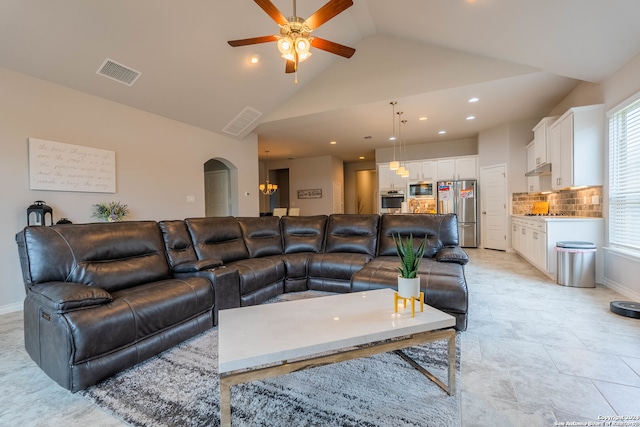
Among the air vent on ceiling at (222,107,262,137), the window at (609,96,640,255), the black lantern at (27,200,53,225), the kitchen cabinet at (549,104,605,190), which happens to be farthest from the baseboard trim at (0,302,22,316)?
the kitchen cabinet at (549,104,605,190)

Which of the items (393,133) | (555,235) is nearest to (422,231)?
(555,235)

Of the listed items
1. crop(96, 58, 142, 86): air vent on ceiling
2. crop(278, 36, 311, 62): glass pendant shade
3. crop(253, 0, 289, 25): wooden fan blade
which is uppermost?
crop(96, 58, 142, 86): air vent on ceiling

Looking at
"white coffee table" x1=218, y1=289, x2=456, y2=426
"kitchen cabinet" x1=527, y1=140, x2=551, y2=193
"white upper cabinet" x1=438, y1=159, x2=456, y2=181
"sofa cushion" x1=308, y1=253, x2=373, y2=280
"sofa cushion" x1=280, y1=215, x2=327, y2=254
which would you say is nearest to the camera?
"white coffee table" x1=218, y1=289, x2=456, y2=426

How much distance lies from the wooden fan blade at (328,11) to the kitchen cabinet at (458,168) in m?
5.95

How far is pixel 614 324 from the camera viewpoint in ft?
8.05

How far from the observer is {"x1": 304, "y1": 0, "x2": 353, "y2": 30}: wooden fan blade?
2402mm

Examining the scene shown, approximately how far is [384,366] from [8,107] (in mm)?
4682

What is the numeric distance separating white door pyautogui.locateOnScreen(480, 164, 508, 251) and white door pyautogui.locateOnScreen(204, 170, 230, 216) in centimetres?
627

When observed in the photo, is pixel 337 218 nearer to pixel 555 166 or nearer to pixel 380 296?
pixel 380 296

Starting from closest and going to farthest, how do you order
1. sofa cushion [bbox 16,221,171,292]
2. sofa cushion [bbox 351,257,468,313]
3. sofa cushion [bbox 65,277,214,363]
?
sofa cushion [bbox 65,277,214,363] → sofa cushion [bbox 16,221,171,292] → sofa cushion [bbox 351,257,468,313]

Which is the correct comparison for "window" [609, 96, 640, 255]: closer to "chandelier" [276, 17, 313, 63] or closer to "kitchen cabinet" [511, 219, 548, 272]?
"kitchen cabinet" [511, 219, 548, 272]

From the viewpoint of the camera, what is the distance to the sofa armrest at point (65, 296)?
1.60 meters

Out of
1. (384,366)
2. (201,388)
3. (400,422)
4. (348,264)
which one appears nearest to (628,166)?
(348,264)

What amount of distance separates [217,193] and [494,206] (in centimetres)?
672
